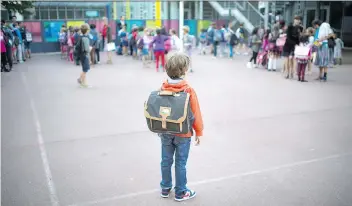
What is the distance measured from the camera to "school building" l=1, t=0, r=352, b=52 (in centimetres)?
2070

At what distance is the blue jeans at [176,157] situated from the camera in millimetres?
3697

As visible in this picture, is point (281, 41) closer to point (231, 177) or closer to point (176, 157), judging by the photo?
point (231, 177)

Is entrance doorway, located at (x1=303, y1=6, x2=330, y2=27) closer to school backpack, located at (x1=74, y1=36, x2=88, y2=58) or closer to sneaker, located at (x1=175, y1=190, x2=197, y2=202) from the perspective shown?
school backpack, located at (x1=74, y1=36, x2=88, y2=58)

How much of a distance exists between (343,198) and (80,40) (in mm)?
7667

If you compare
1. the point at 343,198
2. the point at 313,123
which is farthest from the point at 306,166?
the point at 313,123

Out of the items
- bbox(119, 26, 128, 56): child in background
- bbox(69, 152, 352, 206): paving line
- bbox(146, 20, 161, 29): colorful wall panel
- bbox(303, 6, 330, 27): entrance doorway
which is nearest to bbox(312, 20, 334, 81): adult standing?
bbox(69, 152, 352, 206): paving line

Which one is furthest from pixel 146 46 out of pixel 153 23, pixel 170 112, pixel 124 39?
pixel 170 112

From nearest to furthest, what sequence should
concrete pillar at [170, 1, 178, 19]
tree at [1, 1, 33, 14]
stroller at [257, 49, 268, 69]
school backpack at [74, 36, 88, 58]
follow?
1. school backpack at [74, 36, 88, 58]
2. stroller at [257, 49, 268, 69]
3. tree at [1, 1, 33, 14]
4. concrete pillar at [170, 1, 178, 19]

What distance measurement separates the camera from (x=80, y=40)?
380 inches

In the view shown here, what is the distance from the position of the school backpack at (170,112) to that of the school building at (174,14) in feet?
50.4

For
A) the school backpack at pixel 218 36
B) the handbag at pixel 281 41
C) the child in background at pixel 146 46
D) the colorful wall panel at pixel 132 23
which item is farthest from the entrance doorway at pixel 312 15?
the child in background at pixel 146 46

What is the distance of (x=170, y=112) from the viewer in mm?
3492

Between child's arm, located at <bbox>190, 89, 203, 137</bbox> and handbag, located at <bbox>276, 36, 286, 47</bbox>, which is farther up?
handbag, located at <bbox>276, 36, 286, 47</bbox>

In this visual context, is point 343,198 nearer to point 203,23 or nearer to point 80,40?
point 80,40
